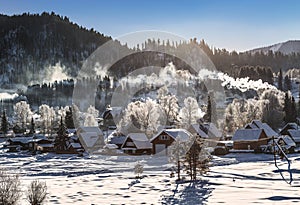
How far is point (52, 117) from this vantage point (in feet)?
396

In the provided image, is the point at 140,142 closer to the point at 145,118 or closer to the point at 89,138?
the point at 89,138

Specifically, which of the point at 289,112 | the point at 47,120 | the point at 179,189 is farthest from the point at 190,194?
the point at 47,120

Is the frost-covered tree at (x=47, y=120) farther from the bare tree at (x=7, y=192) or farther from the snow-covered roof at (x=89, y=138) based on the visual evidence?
the bare tree at (x=7, y=192)

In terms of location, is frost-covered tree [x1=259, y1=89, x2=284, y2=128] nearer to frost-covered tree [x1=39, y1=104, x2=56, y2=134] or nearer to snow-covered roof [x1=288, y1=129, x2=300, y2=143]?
snow-covered roof [x1=288, y1=129, x2=300, y2=143]

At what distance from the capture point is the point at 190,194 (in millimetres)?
26281

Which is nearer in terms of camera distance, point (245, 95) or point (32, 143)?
point (32, 143)

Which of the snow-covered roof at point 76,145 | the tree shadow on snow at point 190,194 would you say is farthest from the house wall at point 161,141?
the tree shadow on snow at point 190,194

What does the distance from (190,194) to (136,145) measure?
1632 inches

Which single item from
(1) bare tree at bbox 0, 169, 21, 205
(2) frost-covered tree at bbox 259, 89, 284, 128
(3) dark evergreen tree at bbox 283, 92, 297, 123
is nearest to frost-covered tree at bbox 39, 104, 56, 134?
(2) frost-covered tree at bbox 259, 89, 284, 128

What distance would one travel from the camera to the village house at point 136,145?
67500 millimetres

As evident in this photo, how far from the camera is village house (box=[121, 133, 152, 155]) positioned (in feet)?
221

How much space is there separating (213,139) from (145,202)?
53970mm

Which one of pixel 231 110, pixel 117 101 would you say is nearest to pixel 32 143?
pixel 231 110

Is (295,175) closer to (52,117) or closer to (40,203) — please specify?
(40,203)
